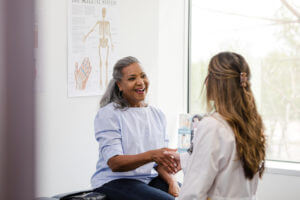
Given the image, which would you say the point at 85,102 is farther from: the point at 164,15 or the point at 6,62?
the point at 6,62

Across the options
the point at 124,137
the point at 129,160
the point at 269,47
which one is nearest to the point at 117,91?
the point at 124,137

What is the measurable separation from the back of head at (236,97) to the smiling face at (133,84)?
0.72 meters

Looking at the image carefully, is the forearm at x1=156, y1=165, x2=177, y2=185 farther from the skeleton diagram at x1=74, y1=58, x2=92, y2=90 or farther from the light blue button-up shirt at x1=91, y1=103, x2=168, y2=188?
the skeleton diagram at x1=74, y1=58, x2=92, y2=90

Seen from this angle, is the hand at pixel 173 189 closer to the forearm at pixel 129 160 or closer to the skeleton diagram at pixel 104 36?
the forearm at pixel 129 160

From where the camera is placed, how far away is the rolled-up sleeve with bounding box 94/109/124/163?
2045 millimetres

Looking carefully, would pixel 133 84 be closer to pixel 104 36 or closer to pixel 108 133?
pixel 108 133

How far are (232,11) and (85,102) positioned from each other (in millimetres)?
1865

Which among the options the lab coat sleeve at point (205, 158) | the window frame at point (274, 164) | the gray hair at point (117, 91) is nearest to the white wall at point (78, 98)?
the window frame at point (274, 164)

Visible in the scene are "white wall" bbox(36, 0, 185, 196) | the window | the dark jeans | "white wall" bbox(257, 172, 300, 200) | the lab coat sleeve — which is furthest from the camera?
the window

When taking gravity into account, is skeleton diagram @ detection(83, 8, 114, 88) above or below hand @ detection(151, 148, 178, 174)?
above

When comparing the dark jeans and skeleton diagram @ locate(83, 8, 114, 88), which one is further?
skeleton diagram @ locate(83, 8, 114, 88)

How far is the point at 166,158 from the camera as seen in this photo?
6.64 feet

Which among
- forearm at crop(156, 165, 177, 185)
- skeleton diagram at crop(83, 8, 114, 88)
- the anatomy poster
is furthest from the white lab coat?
skeleton diagram at crop(83, 8, 114, 88)

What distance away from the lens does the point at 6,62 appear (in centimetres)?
40
